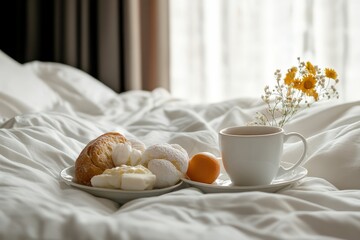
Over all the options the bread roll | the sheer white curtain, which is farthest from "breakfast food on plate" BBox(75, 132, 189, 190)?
the sheer white curtain

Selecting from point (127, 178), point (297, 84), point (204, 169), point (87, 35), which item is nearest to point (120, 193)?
point (127, 178)

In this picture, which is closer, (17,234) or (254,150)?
(17,234)

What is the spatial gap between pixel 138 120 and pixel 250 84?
133 centimetres

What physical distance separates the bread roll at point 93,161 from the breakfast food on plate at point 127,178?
3 cm

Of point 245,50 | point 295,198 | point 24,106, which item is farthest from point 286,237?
point 245,50

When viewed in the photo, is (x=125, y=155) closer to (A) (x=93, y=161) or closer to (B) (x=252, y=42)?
(A) (x=93, y=161)

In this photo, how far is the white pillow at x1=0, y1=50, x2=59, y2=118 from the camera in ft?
6.38

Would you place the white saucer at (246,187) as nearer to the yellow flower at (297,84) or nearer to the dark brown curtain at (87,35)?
the yellow flower at (297,84)

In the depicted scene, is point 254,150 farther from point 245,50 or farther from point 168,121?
point 245,50

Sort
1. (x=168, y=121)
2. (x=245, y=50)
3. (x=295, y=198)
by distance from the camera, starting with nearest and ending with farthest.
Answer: (x=295, y=198) < (x=168, y=121) < (x=245, y=50)

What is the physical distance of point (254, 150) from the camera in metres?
1.05

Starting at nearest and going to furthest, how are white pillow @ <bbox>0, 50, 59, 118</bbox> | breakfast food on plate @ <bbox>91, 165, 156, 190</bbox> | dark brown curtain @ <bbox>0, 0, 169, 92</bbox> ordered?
breakfast food on plate @ <bbox>91, 165, 156, 190</bbox> < white pillow @ <bbox>0, 50, 59, 118</bbox> < dark brown curtain @ <bbox>0, 0, 169, 92</bbox>

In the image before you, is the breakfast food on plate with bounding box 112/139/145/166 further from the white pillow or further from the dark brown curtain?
the dark brown curtain

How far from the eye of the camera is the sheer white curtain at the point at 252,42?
2.79 m
